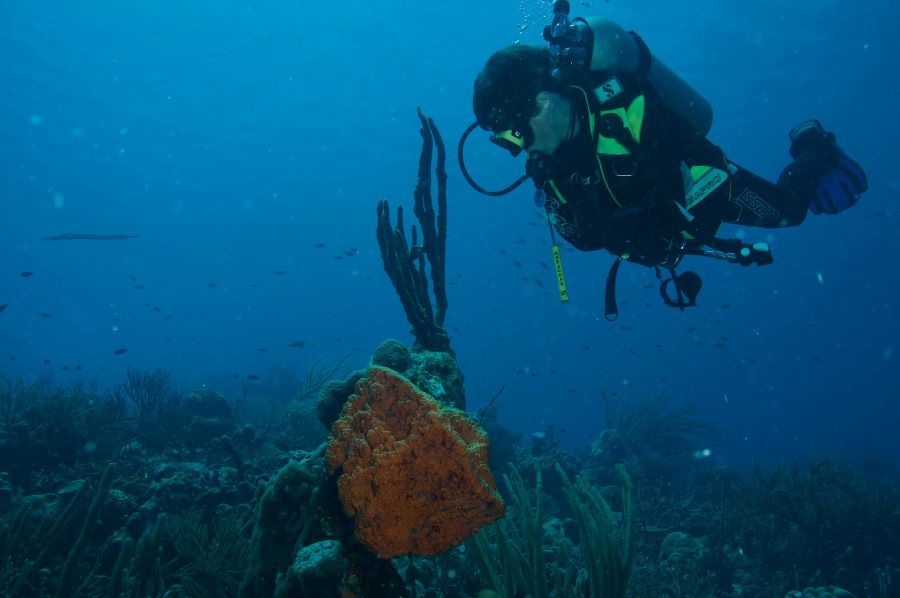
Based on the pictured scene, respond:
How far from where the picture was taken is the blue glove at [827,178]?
458 centimetres

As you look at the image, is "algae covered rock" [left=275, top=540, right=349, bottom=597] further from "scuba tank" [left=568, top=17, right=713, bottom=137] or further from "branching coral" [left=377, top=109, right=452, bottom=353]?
"scuba tank" [left=568, top=17, right=713, bottom=137]

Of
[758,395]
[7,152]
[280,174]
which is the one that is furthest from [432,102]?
[758,395]

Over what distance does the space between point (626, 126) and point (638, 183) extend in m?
0.45

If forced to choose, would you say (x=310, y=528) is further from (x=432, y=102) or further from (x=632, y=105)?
(x=432, y=102)

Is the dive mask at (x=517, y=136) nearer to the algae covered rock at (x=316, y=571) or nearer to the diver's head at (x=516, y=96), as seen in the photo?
the diver's head at (x=516, y=96)

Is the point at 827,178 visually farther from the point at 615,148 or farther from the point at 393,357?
the point at 393,357

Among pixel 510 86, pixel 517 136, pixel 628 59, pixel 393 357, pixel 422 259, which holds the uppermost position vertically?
pixel 628 59

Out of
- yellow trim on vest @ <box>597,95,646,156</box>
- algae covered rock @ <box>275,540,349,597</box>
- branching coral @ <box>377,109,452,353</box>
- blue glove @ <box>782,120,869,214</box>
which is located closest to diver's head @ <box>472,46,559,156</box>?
yellow trim on vest @ <box>597,95,646,156</box>

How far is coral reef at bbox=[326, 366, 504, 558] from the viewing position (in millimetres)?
2584

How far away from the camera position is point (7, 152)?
125 ft

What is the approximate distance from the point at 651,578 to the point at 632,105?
6.23 meters

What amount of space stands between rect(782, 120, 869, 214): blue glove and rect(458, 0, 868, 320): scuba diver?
20.4 inches

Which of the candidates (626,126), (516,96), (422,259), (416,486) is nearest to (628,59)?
(626,126)

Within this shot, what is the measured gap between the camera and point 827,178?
182 inches
